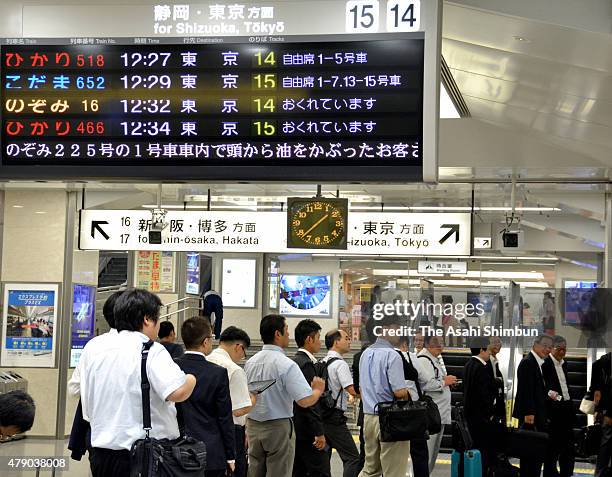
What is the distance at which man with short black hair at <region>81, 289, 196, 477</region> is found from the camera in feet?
14.4

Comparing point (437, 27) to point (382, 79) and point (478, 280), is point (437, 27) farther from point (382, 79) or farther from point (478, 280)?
point (478, 280)

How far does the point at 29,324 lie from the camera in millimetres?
14266

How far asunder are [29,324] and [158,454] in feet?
34.3

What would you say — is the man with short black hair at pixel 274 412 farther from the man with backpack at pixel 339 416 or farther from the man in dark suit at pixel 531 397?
the man in dark suit at pixel 531 397

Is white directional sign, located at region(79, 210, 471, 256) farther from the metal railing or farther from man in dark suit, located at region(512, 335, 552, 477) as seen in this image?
the metal railing

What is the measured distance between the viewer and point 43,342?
1422cm

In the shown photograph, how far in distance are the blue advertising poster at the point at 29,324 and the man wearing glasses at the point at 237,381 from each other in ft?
23.3

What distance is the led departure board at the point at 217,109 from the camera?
5.09 metres

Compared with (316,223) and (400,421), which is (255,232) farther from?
(400,421)

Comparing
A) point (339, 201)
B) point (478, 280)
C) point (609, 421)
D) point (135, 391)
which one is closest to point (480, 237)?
point (478, 280)

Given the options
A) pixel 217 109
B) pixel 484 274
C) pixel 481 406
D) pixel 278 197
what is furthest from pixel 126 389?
pixel 484 274

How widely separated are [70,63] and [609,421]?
731cm

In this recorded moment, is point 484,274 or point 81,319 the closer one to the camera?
point 81,319

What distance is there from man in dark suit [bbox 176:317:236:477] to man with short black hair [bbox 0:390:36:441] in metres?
1.92
